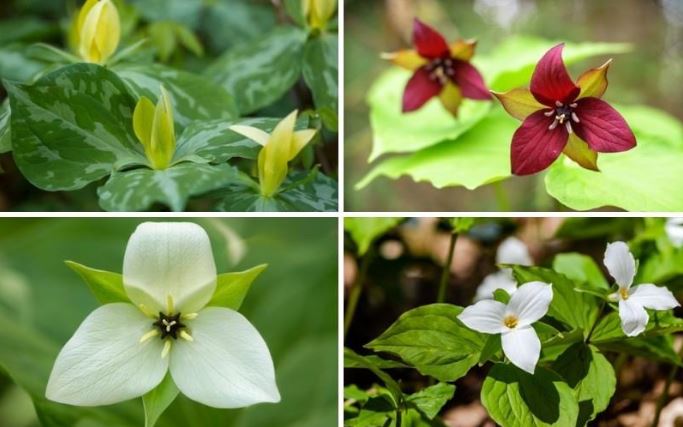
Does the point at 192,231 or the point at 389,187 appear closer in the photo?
the point at 192,231

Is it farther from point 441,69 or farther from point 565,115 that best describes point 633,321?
point 441,69

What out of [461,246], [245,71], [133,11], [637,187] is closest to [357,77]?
[461,246]

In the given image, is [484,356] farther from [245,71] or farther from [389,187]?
[389,187]

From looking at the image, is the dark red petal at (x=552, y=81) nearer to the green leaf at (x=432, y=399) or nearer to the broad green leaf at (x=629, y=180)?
the broad green leaf at (x=629, y=180)

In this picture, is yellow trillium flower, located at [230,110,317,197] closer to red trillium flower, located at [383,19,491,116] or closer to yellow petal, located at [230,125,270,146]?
yellow petal, located at [230,125,270,146]

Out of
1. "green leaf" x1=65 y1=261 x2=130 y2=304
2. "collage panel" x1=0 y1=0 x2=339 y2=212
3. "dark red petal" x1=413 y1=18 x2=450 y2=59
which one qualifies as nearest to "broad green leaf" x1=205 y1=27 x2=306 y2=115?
"collage panel" x1=0 y1=0 x2=339 y2=212
